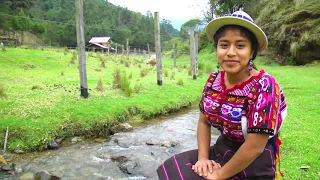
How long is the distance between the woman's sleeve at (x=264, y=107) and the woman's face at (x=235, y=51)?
16 cm

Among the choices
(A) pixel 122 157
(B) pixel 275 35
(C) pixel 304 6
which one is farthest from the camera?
(B) pixel 275 35

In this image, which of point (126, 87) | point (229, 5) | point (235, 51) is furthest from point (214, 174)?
point (229, 5)

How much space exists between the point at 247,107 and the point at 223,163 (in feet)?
1.37

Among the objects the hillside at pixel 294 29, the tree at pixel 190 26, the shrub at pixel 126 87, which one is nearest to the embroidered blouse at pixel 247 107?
the shrub at pixel 126 87

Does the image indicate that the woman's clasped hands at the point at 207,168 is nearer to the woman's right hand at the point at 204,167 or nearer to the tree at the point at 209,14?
the woman's right hand at the point at 204,167

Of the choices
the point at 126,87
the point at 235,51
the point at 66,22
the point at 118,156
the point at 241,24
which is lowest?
the point at 118,156

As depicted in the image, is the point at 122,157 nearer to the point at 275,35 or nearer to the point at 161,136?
the point at 161,136

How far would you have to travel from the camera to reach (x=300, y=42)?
17078mm

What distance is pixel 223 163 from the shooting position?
1788 millimetres

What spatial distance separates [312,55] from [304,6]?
377cm

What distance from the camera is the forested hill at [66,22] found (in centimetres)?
3051

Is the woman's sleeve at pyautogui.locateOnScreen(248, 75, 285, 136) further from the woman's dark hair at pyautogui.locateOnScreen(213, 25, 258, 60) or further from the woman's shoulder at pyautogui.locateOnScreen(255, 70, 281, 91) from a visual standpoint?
the woman's dark hair at pyautogui.locateOnScreen(213, 25, 258, 60)

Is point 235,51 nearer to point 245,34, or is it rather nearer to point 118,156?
point 245,34

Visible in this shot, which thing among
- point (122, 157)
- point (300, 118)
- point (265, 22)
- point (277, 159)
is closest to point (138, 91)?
point (122, 157)
